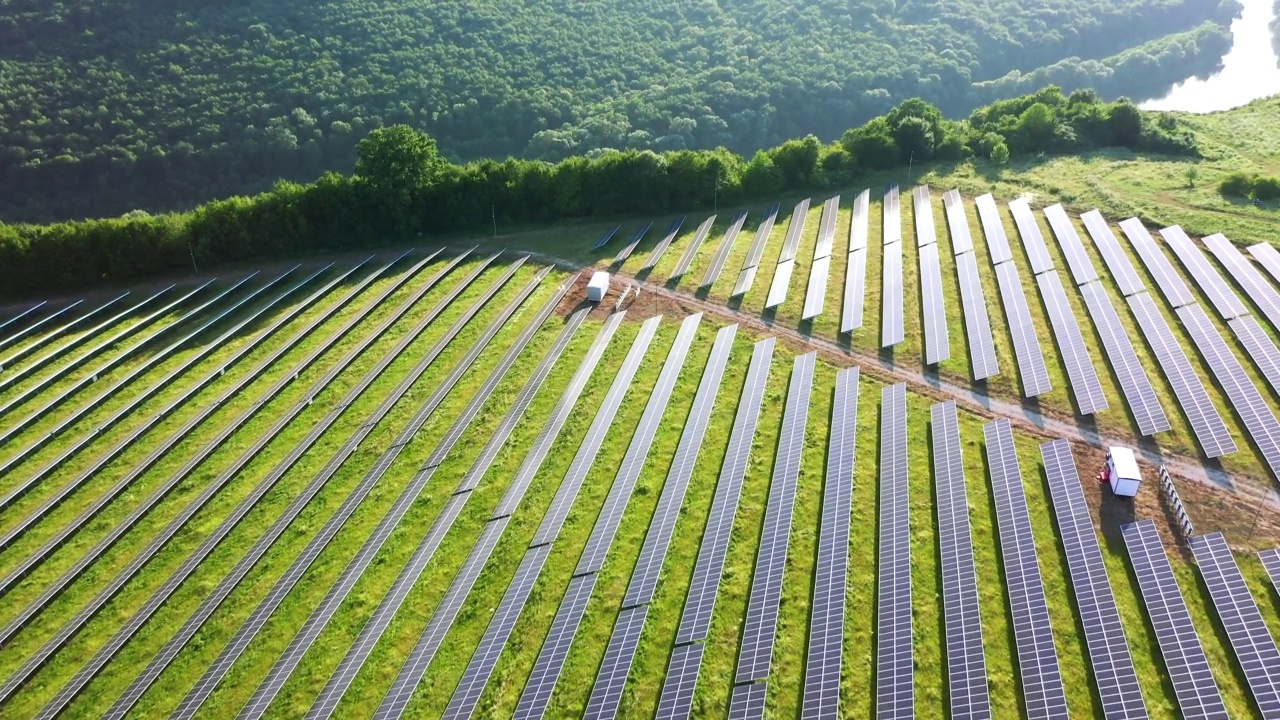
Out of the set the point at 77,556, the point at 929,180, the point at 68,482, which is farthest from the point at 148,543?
the point at 929,180

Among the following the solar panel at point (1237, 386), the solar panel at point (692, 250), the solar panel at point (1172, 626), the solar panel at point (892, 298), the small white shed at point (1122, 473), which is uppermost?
the solar panel at point (692, 250)

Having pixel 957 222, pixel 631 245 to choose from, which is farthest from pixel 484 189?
pixel 957 222

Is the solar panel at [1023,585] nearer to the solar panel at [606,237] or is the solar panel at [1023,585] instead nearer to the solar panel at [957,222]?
the solar panel at [957,222]

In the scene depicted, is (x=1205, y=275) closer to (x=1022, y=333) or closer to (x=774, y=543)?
(x=1022, y=333)

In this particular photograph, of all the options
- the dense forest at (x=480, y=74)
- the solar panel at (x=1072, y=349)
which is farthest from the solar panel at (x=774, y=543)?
the dense forest at (x=480, y=74)

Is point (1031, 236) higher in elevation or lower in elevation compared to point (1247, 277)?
higher

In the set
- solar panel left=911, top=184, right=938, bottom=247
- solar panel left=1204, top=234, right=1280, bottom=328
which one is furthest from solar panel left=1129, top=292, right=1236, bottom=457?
solar panel left=911, top=184, right=938, bottom=247
